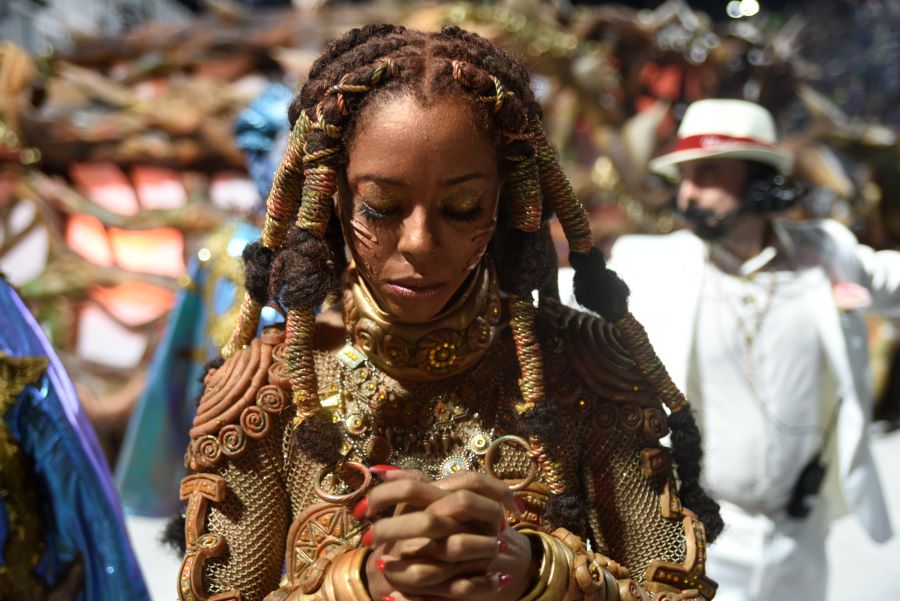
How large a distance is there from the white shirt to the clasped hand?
75.6 inches

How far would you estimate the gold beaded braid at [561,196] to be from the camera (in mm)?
1350

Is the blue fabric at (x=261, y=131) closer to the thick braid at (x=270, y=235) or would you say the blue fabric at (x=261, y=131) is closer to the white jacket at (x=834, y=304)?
the white jacket at (x=834, y=304)

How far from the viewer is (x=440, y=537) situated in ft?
3.48

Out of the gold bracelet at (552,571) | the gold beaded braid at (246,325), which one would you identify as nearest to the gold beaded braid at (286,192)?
the gold beaded braid at (246,325)

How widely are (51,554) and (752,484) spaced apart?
6.85ft

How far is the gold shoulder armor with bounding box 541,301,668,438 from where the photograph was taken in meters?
1.40

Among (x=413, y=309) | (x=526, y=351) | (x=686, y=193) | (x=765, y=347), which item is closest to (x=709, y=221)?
(x=686, y=193)

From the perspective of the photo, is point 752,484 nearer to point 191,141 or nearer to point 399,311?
point 399,311

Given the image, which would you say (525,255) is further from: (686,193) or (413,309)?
(686,193)

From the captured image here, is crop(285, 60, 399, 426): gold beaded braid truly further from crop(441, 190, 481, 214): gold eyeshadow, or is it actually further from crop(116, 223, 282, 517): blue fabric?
crop(116, 223, 282, 517): blue fabric

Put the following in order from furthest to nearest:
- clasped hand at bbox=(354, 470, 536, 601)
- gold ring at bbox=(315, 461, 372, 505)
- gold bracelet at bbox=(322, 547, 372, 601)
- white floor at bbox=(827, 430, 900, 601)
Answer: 1. white floor at bbox=(827, 430, 900, 601)
2. gold ring at bbox=(315, 461, 372, 505)
3. gold bracelet at bbox=(322, 547, 372, 601)
4. clasped hand at bbox=(354, 470, 536, 601)

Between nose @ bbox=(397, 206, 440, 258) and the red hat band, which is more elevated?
the red hat band

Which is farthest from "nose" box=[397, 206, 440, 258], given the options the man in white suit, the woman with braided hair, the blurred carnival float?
Answer: the blurred carnival float

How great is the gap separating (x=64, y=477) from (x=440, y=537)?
1019 mm
